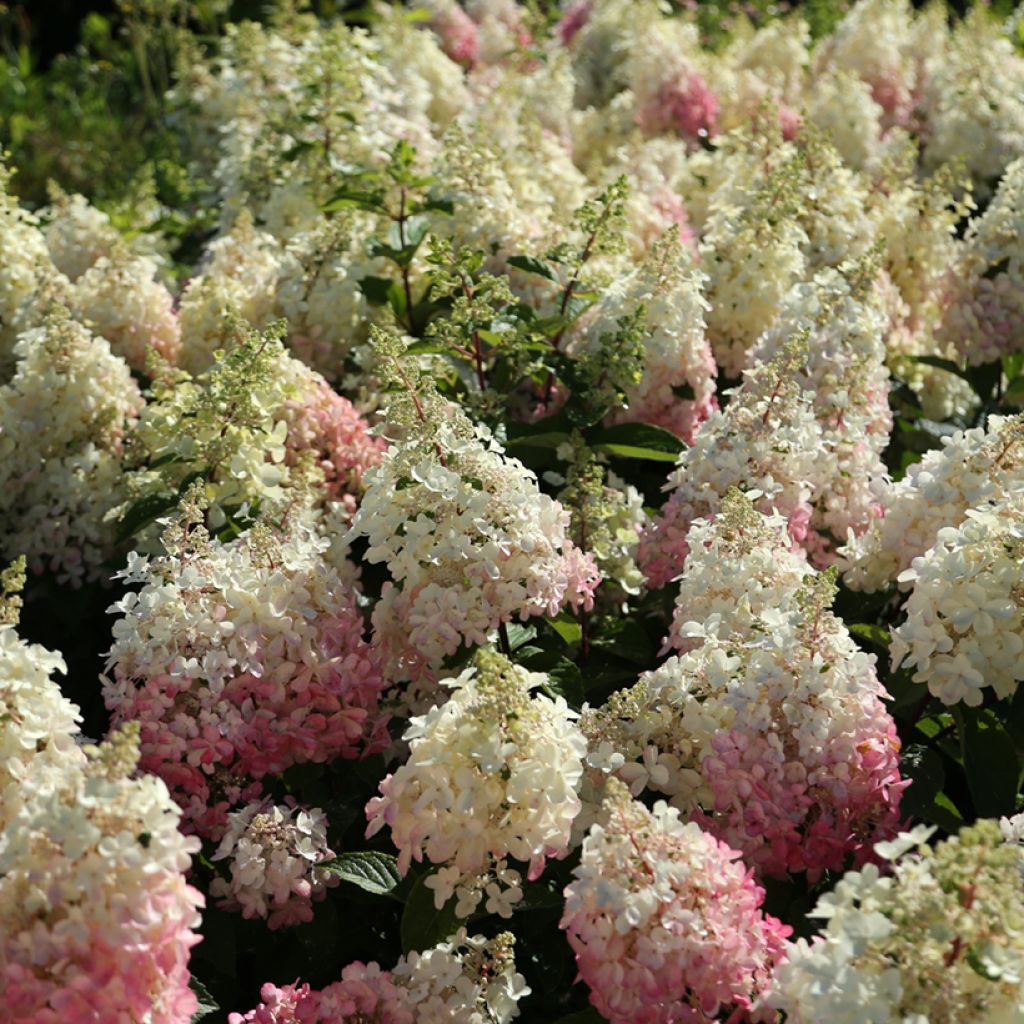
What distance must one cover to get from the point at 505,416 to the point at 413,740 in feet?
3.96

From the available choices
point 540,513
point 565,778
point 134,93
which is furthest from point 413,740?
point 134,93

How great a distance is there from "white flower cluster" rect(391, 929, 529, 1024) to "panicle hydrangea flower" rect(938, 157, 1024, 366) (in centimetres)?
200

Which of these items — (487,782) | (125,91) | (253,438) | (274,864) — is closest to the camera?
(487,782)

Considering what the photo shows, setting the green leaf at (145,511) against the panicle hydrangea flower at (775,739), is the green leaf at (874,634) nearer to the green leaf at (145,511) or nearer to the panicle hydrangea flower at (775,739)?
the panicle hydrangea flower at (775,739)

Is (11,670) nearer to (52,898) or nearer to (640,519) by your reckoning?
(52,898)

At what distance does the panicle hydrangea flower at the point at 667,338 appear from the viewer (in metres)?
2.83

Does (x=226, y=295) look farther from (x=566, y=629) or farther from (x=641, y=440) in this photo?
(x=566, y=629)

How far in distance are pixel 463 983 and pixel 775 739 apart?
0.53 metres

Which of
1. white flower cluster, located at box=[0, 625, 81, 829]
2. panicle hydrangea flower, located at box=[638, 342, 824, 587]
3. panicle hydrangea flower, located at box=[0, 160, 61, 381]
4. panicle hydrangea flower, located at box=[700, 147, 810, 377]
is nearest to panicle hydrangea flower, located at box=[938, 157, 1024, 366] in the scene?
panicle hydrangea flower, located at box=[700, 147, 810, 377]

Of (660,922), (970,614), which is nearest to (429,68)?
(970,614)

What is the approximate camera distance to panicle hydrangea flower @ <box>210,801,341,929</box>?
6.70 feet

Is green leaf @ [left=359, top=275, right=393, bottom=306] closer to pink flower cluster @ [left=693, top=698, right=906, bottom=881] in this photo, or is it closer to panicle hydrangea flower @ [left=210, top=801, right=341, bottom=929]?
panicle hydrangea flower @ [left=210, top=801, right=341, bottom=929]

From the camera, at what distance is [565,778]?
5.96 ft

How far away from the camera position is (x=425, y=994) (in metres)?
1.86
